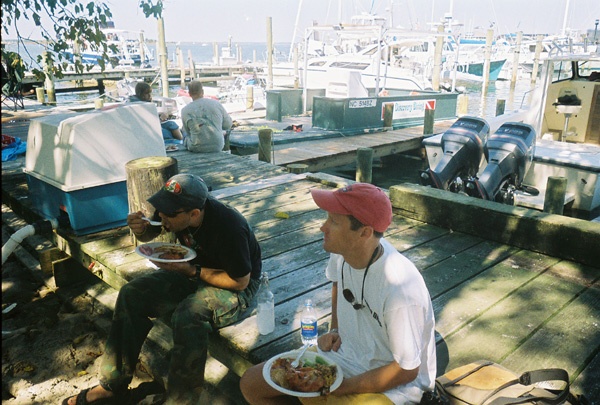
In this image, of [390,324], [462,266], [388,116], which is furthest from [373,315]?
[388,116]

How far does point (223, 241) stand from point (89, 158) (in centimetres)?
228

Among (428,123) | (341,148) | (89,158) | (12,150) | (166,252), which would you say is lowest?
(341,148)

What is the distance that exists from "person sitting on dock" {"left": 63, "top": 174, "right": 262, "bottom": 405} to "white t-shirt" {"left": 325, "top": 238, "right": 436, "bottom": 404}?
0.92 metres

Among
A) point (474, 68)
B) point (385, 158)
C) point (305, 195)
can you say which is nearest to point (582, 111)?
point (385, 158)

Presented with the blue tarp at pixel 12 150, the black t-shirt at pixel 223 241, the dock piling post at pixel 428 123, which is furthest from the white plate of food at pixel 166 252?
the dock piling post at pixel 428 123

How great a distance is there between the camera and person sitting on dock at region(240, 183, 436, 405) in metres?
2.08

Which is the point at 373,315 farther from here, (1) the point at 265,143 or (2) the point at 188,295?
(1) the point at 265,143

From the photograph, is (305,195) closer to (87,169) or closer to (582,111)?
(87,169)

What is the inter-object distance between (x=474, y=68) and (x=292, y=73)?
64.0ft

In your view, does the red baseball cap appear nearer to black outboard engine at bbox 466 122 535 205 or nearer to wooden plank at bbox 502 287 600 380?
wooden plank at bbox 502 287 600 380

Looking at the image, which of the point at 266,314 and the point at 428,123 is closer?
the point at 266,314

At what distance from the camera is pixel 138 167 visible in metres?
4.45

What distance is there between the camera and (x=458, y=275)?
4.12 m

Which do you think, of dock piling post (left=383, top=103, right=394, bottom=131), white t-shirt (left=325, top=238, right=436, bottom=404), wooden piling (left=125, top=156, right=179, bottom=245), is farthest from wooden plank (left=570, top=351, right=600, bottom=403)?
dock piling post (left=383, top=103, right=394, bottom=131)
